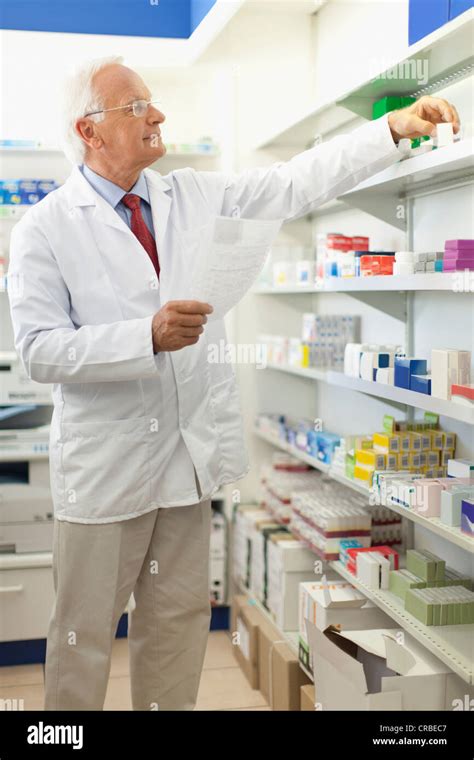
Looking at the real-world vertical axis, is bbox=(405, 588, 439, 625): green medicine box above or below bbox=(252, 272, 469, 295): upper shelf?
below

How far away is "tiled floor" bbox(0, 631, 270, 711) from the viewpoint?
3.23 m

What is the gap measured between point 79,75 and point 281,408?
88.7 inches

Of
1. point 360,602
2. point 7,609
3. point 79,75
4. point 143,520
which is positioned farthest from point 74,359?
point 7,609

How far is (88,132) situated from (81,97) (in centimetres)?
9

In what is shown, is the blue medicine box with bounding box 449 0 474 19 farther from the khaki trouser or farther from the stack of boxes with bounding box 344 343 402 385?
the khaki trouser

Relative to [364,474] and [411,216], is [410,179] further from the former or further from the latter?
[364,474]

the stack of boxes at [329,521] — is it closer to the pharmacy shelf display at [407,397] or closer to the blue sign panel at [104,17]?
the pharmacy shelf display at [407,397]

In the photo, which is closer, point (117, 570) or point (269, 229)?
point (269, 229)

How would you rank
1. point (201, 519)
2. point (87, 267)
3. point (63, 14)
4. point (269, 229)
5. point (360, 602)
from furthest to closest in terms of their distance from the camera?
point (63, 14), point (360, 602), point (201, 519), point (87, 267), point (269, 229)

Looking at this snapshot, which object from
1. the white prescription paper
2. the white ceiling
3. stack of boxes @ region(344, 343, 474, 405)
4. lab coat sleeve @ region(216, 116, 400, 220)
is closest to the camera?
the white prescription paper

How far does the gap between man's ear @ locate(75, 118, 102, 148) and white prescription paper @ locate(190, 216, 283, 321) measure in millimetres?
498

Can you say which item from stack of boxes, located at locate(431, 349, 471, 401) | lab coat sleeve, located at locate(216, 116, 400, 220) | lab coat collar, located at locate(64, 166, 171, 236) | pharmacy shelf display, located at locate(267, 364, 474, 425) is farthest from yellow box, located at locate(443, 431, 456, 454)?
lab coat collar, located at locate(64, 166, 171, 236)

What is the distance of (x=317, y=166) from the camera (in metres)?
2.31

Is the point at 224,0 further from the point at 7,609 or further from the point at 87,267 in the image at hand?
the point at 7,609
